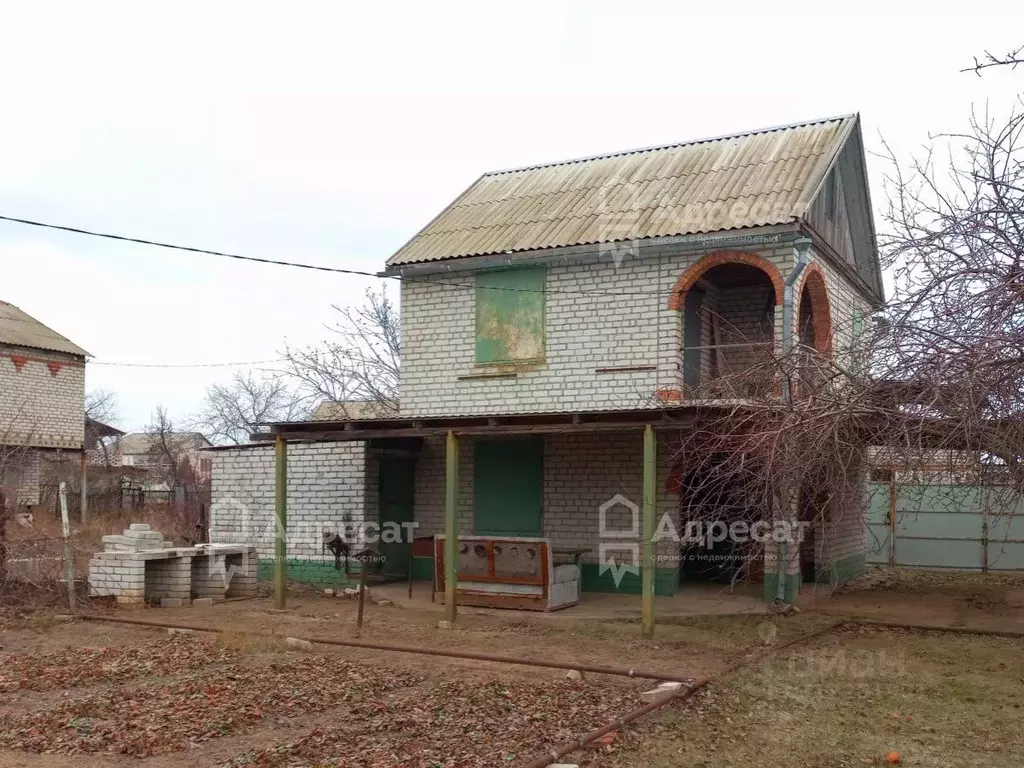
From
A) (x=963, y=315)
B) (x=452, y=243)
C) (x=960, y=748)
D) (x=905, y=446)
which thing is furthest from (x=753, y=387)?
(x=452, y=243)

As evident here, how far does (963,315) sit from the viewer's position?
620 centimetres

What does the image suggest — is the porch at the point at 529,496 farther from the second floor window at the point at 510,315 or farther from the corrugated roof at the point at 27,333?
the corrugated roof at the point at 27,333

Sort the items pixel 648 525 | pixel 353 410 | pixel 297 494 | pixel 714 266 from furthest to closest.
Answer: pixel 353 410 → pixel 297 494 → pixel 714 266 → pixel 648 525

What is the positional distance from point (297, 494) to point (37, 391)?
14.2 metres

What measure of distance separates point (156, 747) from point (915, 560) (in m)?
15.2

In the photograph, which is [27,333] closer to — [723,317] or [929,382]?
[723,317]

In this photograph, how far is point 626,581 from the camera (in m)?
12.7

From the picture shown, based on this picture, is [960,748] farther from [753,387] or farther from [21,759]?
[21,759]

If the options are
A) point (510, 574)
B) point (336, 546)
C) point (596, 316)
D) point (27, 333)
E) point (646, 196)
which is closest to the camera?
point (510, 574)

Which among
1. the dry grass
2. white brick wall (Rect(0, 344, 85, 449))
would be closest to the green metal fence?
the dry grass

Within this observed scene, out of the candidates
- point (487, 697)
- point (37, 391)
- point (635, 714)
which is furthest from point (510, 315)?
point (37, 391)

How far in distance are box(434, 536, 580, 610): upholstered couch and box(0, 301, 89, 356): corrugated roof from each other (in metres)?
17.6

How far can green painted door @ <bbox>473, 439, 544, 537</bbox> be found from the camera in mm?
13203

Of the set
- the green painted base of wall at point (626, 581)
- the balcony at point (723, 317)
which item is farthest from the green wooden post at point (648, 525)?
the green painted base of wall at point (626, 581)
